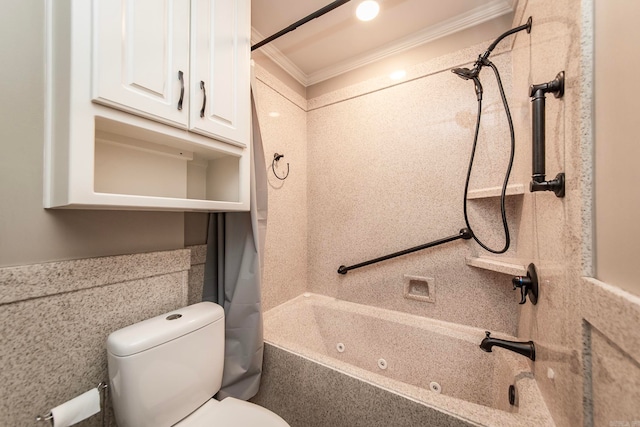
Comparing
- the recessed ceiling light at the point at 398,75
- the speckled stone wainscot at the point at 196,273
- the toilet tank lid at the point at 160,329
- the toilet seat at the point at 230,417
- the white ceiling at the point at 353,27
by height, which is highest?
the white ceiling at the point at 353,27

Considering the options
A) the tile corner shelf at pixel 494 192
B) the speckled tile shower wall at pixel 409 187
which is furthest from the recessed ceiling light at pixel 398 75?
the tile corner shelf at pixel 494 192

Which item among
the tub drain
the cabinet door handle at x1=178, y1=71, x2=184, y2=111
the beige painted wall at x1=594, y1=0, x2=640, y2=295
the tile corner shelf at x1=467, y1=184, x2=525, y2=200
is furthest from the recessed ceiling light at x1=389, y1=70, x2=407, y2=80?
the tub drain

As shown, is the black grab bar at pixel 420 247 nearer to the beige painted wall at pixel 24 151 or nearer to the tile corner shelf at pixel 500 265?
the tile corner shelf at pixel 500 265

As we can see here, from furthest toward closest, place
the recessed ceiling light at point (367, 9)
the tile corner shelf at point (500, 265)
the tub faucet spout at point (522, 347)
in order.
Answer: the recessed ceiling light at point (367, 9)
the tile corner shelf at point (500, 265)
the tub faucet spout at point (522, 347)

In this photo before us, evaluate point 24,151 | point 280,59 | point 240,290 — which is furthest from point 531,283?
point 280,59

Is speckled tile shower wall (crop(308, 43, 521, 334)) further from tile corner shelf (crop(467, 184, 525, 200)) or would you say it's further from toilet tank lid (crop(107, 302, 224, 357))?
toilet tank lid (crop(107, 302, 224, 357))

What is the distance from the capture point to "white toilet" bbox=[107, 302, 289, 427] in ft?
2.65

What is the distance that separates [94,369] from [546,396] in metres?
1.78

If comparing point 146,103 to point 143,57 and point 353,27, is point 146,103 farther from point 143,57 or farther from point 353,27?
point 353,27

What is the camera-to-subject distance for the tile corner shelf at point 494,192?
1234mm

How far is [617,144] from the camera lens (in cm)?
50

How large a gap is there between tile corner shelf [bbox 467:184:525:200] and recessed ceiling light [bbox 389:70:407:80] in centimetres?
102

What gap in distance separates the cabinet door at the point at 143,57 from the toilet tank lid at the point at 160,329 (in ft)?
2.64

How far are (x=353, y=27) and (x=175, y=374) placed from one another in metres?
2.23
